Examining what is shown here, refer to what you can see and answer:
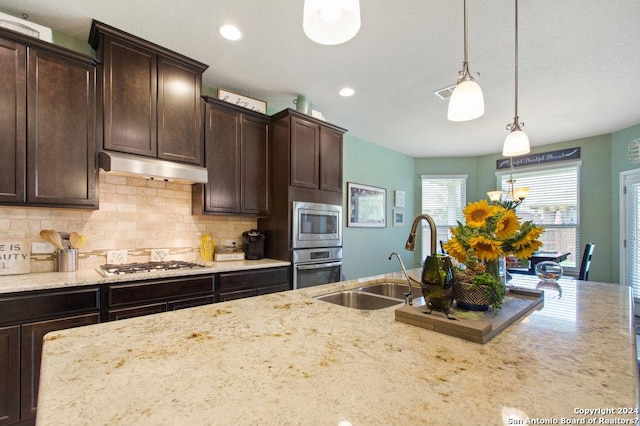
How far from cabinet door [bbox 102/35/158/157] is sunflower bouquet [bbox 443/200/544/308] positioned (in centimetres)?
234

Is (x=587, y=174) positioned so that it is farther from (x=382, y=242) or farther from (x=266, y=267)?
(x=266, y=267)

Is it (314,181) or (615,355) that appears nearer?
(615,355)

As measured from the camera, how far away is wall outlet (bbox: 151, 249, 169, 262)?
269cm

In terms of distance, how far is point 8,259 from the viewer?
78.3 inches

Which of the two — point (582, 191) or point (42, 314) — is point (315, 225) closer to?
point (42, 314)

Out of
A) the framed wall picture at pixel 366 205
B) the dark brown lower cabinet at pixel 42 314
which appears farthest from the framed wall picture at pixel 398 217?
the dark brown lower cabinet at pixel 42 314

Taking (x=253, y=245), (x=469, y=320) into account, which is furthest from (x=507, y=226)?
(x=253, y=245)

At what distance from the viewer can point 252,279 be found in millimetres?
2717

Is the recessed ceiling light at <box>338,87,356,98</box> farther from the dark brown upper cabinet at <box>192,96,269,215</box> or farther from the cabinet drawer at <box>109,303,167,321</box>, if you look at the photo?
the cabinet drawer at <box>109,303,167,321</box>

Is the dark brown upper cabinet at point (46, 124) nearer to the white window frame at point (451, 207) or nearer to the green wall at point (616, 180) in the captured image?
the white window frame at point (451, 207)

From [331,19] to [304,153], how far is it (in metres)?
2.37

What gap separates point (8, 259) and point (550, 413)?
9.53 ft

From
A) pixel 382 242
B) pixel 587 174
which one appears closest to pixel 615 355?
pixel 382 242

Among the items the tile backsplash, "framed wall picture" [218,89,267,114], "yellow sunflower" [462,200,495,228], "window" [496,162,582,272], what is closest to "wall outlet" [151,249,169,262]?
the tile backsplash
